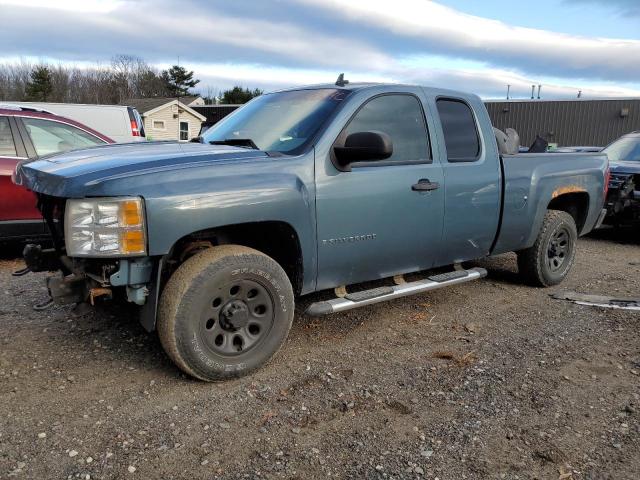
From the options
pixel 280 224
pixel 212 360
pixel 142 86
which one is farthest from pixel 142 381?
pixel 142 86

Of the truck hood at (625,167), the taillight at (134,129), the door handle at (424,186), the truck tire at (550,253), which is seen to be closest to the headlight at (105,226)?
the door handle at (424,186)

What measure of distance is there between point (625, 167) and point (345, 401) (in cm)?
738

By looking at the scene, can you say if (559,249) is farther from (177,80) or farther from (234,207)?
(177,80)

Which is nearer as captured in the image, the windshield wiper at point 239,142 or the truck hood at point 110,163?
the truck hood at point 110,163

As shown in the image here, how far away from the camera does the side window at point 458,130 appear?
4.42 metres

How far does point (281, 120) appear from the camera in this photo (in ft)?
13.2

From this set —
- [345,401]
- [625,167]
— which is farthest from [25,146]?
[625,167]

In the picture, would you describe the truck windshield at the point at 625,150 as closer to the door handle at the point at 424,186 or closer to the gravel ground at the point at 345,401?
the gravel ground at the point at 345,401

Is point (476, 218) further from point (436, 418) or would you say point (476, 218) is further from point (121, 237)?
point (121, 237)

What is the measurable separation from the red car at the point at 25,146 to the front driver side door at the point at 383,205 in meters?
3.68

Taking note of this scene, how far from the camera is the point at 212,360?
323 cm

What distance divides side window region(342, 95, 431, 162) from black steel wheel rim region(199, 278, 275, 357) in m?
1.42

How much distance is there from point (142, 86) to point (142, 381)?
230 feet

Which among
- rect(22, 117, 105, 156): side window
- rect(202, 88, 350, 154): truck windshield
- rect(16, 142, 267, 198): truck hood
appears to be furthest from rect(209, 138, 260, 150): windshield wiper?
rect(22, 117, 105, 156): side window
